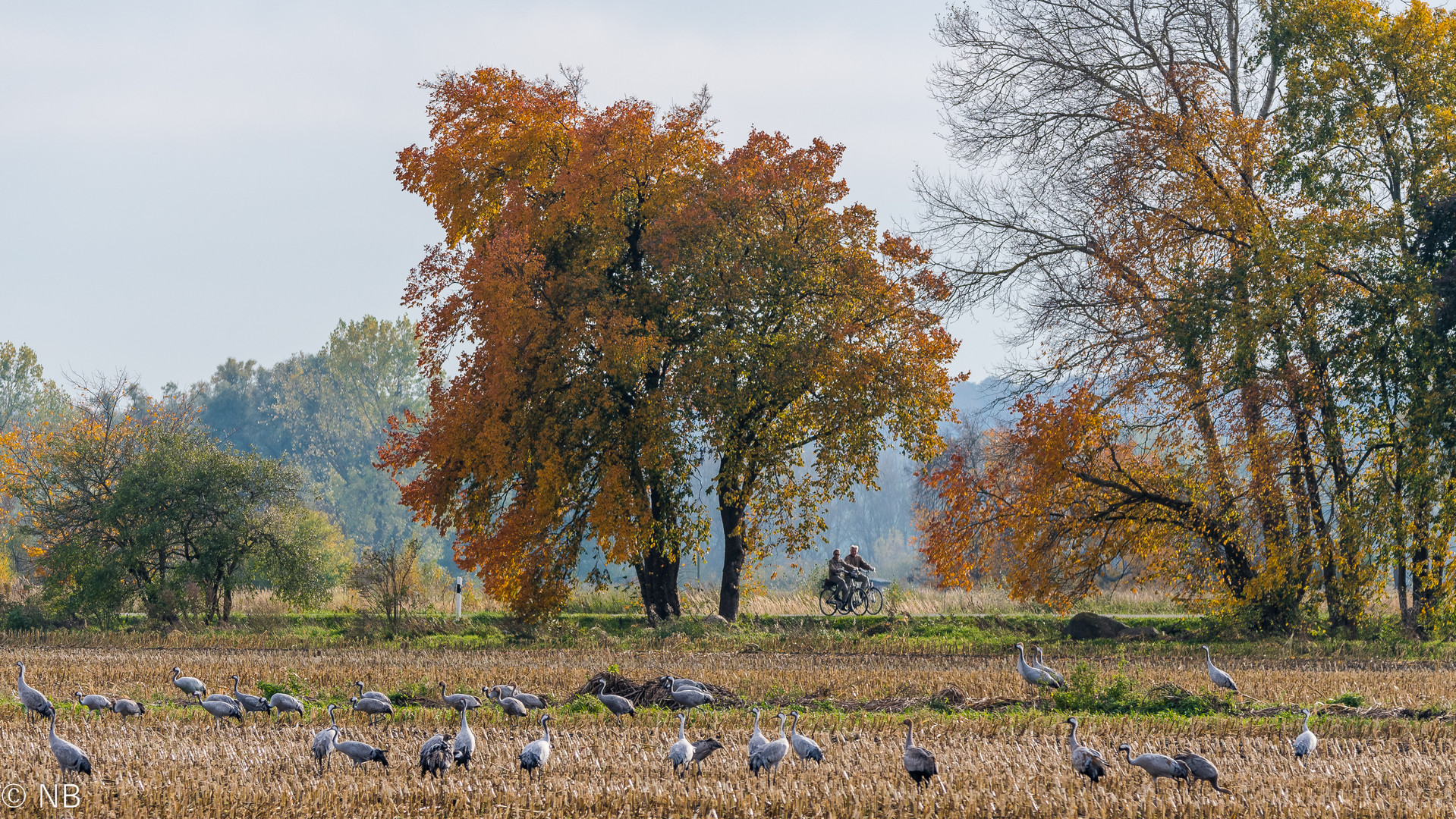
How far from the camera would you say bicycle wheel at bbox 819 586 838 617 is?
2866 centimetres

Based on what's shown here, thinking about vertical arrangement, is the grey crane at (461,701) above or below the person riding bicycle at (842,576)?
below

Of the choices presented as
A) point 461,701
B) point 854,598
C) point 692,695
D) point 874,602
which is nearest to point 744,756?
point 692,695

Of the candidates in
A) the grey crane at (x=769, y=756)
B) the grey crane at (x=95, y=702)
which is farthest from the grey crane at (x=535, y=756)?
the grey crane at (x=95, y=702)

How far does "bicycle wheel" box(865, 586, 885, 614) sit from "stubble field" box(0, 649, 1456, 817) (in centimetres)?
1311

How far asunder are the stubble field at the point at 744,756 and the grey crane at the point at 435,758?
0.13m

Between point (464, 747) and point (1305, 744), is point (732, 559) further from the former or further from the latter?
point (1305, 744)

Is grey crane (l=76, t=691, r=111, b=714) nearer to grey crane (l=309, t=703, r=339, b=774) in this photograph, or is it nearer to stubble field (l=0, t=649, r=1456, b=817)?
stubble field (l=0, t=649, r=1456, b=817)

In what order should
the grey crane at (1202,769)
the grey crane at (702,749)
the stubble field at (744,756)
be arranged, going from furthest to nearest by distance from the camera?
1. the grey crane at (702,749)
2. the grey crane at (1202,769)
3. the stubble field at (744,756)

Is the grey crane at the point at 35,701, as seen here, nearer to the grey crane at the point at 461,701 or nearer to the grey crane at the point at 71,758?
the grey crane at the point at 71,758

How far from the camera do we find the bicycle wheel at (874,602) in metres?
28.5

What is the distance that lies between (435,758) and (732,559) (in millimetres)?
17300

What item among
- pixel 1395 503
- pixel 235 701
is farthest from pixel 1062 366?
pixel 235 701

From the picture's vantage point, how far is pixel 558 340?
75.8ft

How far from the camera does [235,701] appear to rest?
11.9 meters
